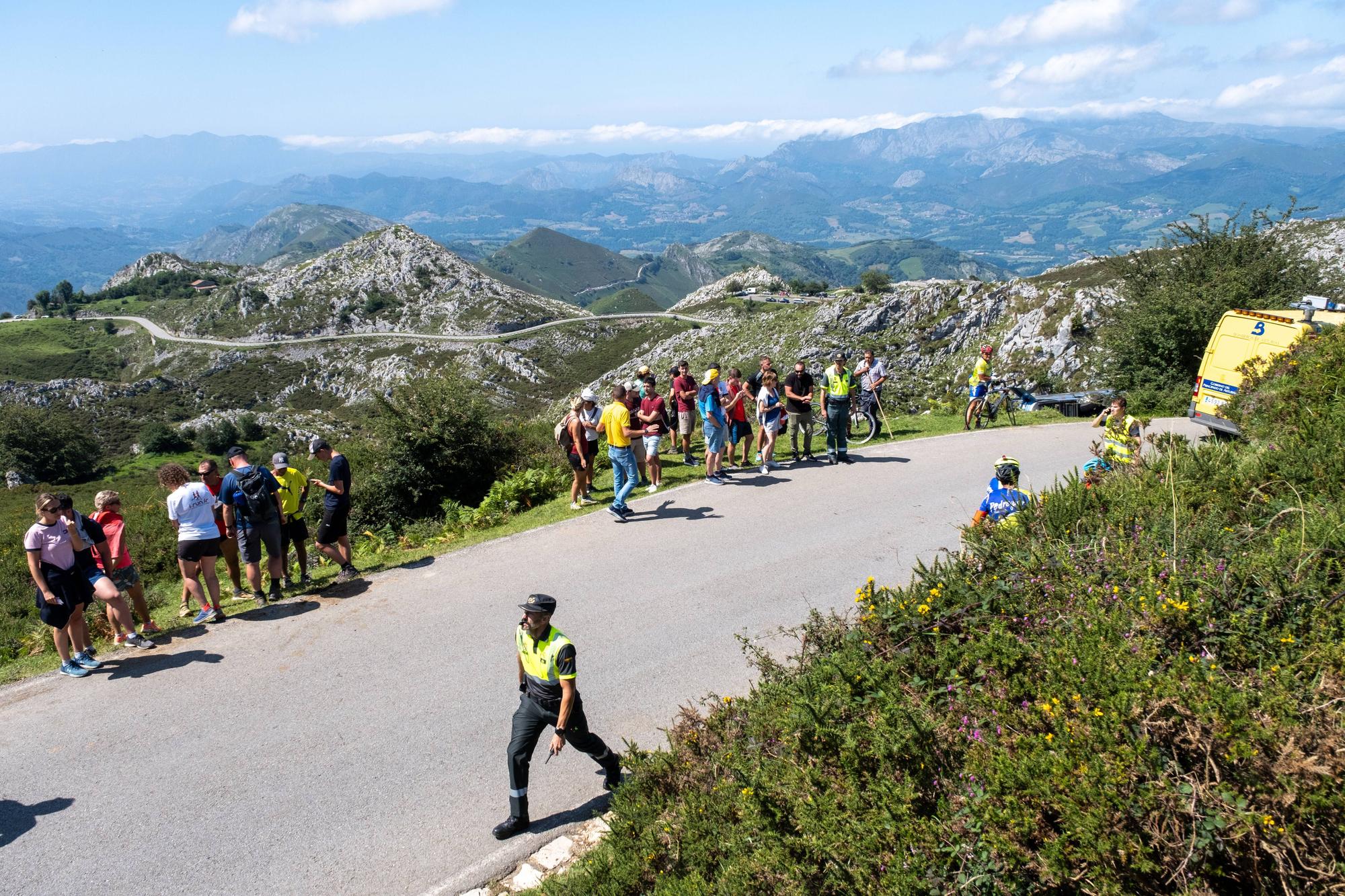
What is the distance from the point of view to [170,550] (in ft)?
43.0

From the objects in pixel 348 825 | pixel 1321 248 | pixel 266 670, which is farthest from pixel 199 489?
pixel 1321 248

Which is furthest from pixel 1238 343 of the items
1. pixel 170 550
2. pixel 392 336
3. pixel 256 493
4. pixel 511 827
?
pixel 392 336

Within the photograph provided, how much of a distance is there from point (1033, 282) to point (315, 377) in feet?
338

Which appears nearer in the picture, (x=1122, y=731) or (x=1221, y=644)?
(x=1122, y=731)

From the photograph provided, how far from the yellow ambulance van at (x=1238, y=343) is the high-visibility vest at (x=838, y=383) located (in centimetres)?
665

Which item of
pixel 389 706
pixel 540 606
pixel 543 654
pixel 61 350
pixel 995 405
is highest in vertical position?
pixel 540 606

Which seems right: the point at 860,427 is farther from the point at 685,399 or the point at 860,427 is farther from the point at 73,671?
the point at 73,671

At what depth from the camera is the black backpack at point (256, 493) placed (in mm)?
8781

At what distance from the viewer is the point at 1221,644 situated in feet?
14.5

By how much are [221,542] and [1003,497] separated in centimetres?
930

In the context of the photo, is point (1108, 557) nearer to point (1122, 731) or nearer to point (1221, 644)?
point (1221, 644)

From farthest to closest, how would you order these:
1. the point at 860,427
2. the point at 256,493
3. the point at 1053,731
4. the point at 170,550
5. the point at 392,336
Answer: the point at 392,336
the point at 860,427
the point at 170,550
the point at 256,493
the point at 1053,731

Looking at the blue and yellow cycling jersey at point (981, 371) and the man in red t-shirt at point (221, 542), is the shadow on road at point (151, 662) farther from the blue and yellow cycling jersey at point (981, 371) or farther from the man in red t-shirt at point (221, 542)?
the blue and yellow cycling jersey at point (981, 371)

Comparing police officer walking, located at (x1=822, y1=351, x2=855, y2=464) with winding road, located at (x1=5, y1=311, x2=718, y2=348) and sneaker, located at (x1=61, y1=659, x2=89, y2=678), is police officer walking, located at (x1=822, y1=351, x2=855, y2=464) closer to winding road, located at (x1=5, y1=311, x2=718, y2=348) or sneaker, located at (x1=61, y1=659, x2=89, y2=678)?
sneaker, located at (x1=61, y1=659, x2=89, y2=678)
